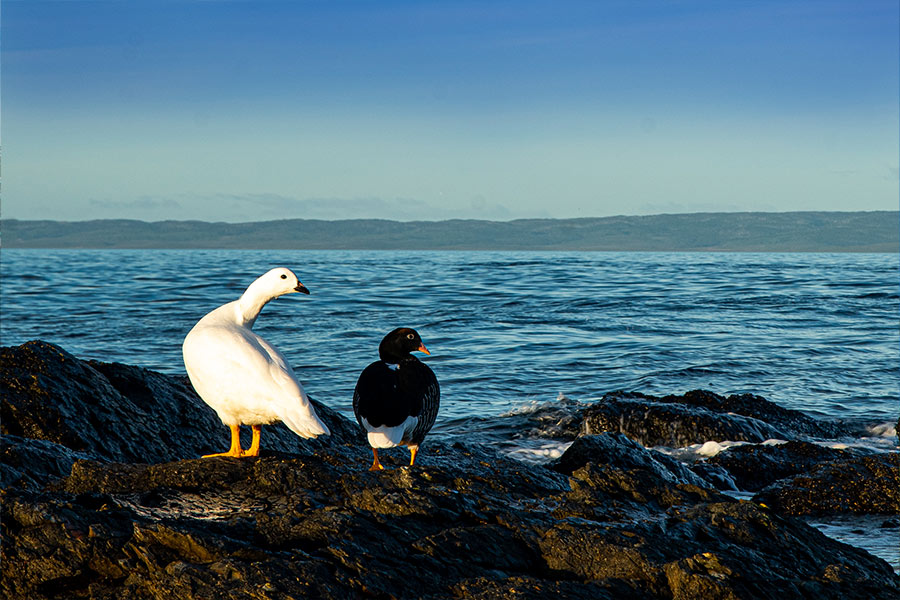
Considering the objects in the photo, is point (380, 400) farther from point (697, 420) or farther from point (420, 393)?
point (697, 420)

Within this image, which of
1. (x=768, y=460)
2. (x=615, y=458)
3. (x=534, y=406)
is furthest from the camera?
(x=534, y=406)

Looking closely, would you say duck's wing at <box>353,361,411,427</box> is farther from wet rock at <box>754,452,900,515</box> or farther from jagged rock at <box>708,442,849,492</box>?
jagged rock at <box>708,442,849,492</box>

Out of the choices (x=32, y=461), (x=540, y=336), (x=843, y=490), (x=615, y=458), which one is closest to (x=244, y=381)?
(x=32, y=461)

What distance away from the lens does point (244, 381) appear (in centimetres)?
627

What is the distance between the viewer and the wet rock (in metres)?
8.88

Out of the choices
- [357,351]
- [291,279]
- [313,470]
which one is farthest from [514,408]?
[313,470]

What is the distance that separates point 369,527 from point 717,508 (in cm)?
236

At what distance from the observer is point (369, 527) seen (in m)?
4.92

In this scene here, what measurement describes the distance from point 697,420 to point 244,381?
27.5 feet

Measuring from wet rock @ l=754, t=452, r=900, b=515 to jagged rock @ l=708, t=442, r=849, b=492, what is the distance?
32.1 inches

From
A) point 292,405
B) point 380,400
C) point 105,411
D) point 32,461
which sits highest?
point 292,405

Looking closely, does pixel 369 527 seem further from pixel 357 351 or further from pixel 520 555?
pixel 357 351

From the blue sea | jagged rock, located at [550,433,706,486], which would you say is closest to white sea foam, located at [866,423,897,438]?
the blue sea

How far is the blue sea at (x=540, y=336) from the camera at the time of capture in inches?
675
